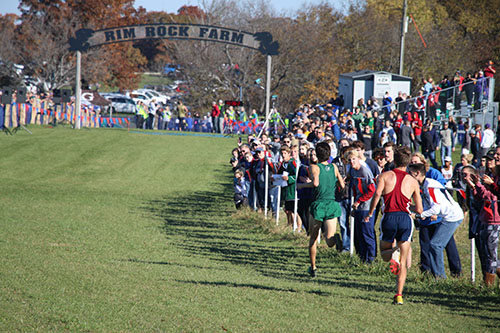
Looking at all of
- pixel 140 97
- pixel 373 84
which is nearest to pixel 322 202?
pixel 373 84

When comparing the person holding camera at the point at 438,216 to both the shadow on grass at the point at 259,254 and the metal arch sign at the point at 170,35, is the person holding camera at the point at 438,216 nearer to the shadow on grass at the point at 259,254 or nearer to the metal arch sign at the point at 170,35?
the shadow on grass at the point at 259,254

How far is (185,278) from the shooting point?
9297mm

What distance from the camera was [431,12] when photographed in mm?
54281

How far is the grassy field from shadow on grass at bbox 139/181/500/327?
3 cm

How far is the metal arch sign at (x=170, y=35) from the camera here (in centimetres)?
3847

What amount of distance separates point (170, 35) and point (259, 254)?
3014 centimetres

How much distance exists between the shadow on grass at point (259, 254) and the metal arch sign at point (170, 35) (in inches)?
794

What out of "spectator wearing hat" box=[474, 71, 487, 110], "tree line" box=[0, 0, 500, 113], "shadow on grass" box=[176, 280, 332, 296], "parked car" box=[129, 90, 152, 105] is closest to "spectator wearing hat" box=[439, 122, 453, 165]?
"spectator wearing hat" box=[474, 71, 487, 110]

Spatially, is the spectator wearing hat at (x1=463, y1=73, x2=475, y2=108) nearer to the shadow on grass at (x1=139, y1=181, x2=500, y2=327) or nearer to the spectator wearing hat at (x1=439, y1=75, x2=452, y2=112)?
the spectator wearing hat at (x1=439, y1=75, x2=452, y2=112)

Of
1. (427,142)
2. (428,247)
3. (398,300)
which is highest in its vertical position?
(427,142)

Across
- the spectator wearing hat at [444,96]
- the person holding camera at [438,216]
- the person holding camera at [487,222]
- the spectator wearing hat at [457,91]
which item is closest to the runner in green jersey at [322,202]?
the person holding camera at [438,216]

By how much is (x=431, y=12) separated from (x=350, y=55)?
8.36 metres

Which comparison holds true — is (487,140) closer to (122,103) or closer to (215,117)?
(215,117)

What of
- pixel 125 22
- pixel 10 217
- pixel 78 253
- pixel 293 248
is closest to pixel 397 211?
pixel 293 248
